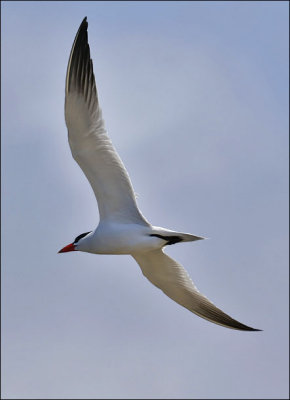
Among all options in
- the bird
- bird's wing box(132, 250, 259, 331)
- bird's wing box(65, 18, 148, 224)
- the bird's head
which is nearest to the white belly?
the bird

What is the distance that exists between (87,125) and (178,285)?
3.90 meters

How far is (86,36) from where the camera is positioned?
15.4 meters

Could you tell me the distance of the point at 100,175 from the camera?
51.5 feet

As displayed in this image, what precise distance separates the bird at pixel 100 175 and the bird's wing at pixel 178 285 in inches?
25.8

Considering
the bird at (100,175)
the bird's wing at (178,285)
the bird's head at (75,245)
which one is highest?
the bird at (100,175)

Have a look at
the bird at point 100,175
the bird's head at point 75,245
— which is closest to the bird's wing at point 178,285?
the bird at point 100,175

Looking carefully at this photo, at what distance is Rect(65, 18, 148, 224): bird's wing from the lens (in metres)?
15.3

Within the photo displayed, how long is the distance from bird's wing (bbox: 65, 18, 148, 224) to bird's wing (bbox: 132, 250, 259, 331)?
201 cm

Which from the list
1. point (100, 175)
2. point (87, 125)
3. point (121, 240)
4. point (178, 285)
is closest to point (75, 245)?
point (121, 240)

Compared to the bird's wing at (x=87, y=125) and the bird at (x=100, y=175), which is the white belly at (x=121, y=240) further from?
the bird's wing at (x=87, y=125)

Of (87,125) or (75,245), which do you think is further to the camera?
(75,245)

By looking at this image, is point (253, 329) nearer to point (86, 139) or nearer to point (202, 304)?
point (202, 304)

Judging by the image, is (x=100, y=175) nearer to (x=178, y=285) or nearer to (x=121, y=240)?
(x=121, y=240)

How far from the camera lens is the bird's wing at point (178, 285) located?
17094 mm
